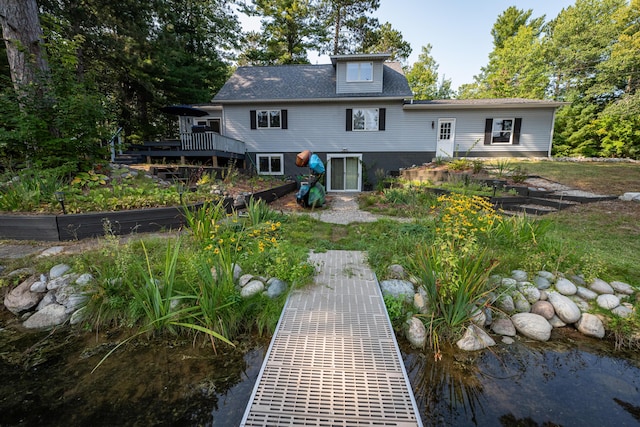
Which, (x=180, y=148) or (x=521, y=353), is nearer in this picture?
(x=521, y=353)

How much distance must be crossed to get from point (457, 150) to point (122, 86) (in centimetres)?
1838

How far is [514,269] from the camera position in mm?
3549

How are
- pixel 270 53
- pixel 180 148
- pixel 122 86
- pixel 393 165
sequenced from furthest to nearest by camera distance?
1. pixel 270 53
2. pixel 122 86
3. pixel 393 165
4. pixel 180 148

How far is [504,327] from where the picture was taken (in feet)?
9.60

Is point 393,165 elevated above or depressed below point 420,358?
above

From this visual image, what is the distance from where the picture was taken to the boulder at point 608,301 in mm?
2998

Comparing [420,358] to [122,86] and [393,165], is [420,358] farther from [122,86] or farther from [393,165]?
[122,86]

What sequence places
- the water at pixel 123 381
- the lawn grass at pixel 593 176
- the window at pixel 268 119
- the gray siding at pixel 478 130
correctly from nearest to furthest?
the water at pixel 123 381, the lawn grass at pixel 593 176, the gray siding at pixel 478 130, the window at pixel 268 119

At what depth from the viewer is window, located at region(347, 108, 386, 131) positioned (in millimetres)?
13568

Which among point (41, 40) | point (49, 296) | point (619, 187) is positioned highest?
point (41, 40)

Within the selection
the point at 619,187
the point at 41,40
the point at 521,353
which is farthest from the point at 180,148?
the point at 619,187

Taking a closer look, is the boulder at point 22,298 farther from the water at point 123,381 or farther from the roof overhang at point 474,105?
the roof overhang at point 474,105

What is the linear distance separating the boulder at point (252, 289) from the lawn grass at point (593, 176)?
9.30 metres

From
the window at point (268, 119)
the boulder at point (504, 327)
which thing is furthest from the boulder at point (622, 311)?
the window at point (268, 119)
